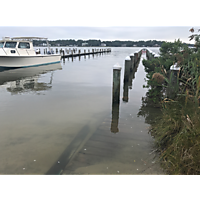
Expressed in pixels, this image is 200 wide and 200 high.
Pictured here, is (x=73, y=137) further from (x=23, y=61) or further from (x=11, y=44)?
(x=11, y=44)

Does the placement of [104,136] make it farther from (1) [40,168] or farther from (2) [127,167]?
(1) [40,168]

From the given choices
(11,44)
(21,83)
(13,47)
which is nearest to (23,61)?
(13,47)

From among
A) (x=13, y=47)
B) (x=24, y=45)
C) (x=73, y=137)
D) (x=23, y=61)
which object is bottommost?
(x=73, y=137)

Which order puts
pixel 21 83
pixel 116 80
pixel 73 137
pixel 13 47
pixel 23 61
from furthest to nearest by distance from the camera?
pixel 23 61 < pixel 13 47 < pixel 21 83 < pixel 116 80 < pixel 73 137

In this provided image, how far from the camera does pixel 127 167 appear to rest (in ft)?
10.1

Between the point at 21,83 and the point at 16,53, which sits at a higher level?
the point at 16,53

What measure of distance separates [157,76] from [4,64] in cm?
1337

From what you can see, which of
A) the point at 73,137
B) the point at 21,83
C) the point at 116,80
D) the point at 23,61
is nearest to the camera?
the point at 73,137

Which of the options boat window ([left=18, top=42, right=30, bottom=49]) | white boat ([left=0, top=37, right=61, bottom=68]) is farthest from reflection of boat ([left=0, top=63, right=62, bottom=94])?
boat window ([left=18, top=42, right=30, bottom=49])

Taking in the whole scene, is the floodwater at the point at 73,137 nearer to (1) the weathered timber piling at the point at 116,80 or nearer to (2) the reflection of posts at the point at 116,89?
(2) the reflection of posts at the point at 116,89

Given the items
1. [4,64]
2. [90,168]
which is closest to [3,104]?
[90,168]

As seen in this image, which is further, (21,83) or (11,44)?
(11,44)

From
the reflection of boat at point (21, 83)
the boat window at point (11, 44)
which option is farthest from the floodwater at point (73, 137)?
the boat window at point (11, 44)
